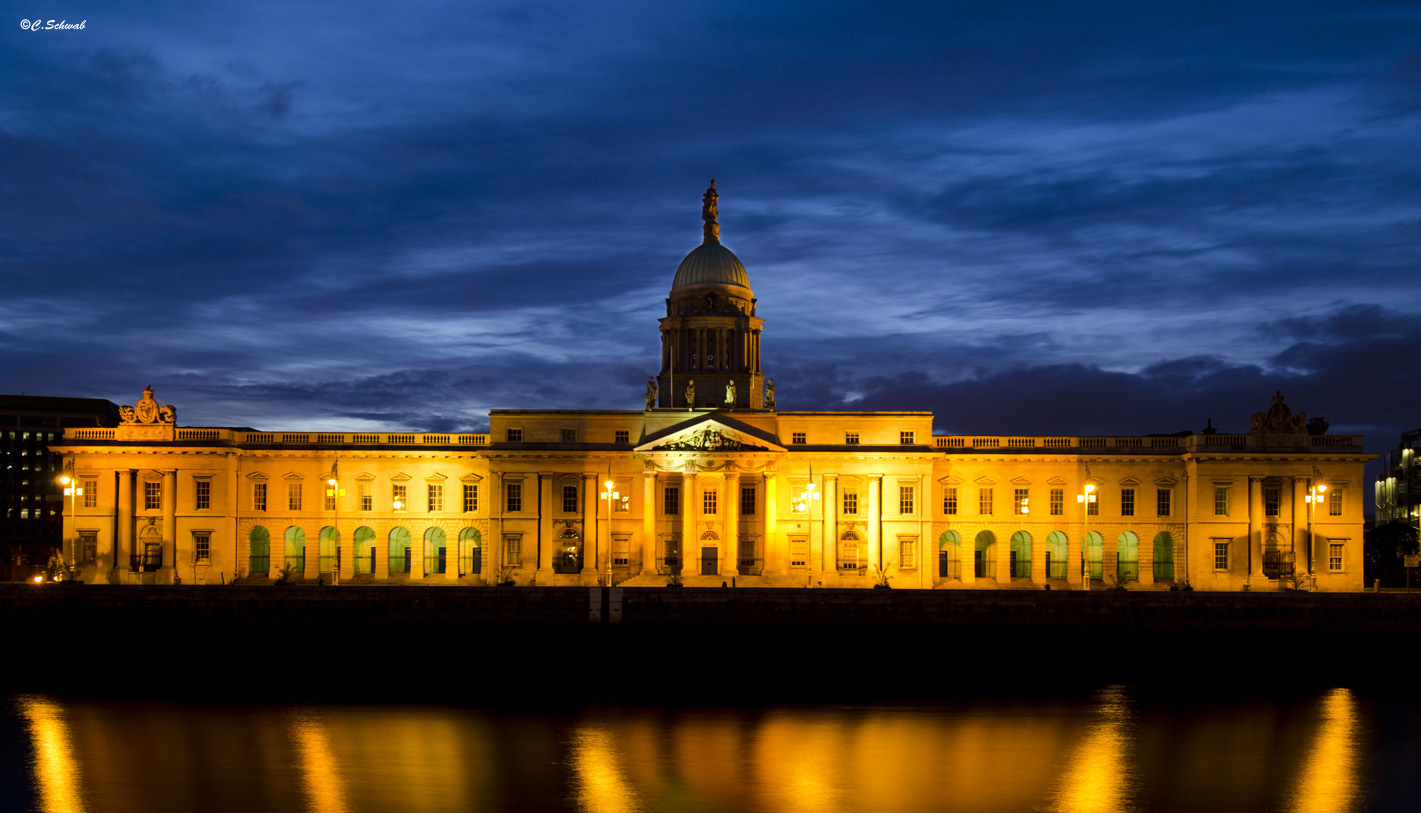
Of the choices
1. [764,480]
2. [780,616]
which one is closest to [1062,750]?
[780,616]

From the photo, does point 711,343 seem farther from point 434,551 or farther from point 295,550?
point 295,550

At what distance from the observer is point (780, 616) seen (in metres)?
60.7

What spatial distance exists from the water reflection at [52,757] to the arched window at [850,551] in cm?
4412

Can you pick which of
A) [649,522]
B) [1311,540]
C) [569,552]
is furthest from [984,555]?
[569,552]

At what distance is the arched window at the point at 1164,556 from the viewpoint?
8281 centimetres

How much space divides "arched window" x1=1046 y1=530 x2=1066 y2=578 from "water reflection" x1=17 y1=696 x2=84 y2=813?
54.4m

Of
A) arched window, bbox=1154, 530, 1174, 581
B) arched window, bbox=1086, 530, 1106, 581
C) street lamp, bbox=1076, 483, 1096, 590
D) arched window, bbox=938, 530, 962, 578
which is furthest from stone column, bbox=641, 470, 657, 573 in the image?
arched window, bbox=1154, 530, 1174, 581

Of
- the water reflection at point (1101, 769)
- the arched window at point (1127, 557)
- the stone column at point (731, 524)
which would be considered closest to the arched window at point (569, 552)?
the stone column at point (731, 524)

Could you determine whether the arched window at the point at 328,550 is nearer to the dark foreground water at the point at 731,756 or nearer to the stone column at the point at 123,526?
the stone column at the point at 123,526

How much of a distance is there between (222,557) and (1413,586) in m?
69.2

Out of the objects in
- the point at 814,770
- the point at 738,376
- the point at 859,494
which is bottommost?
the point at 814,770

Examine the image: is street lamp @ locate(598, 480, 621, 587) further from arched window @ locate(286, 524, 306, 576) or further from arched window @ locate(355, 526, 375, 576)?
arched window @ locate(286, 524, 306, 576)

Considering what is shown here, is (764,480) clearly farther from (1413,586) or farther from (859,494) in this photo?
(1413,586)

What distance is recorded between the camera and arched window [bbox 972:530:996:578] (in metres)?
82.7
